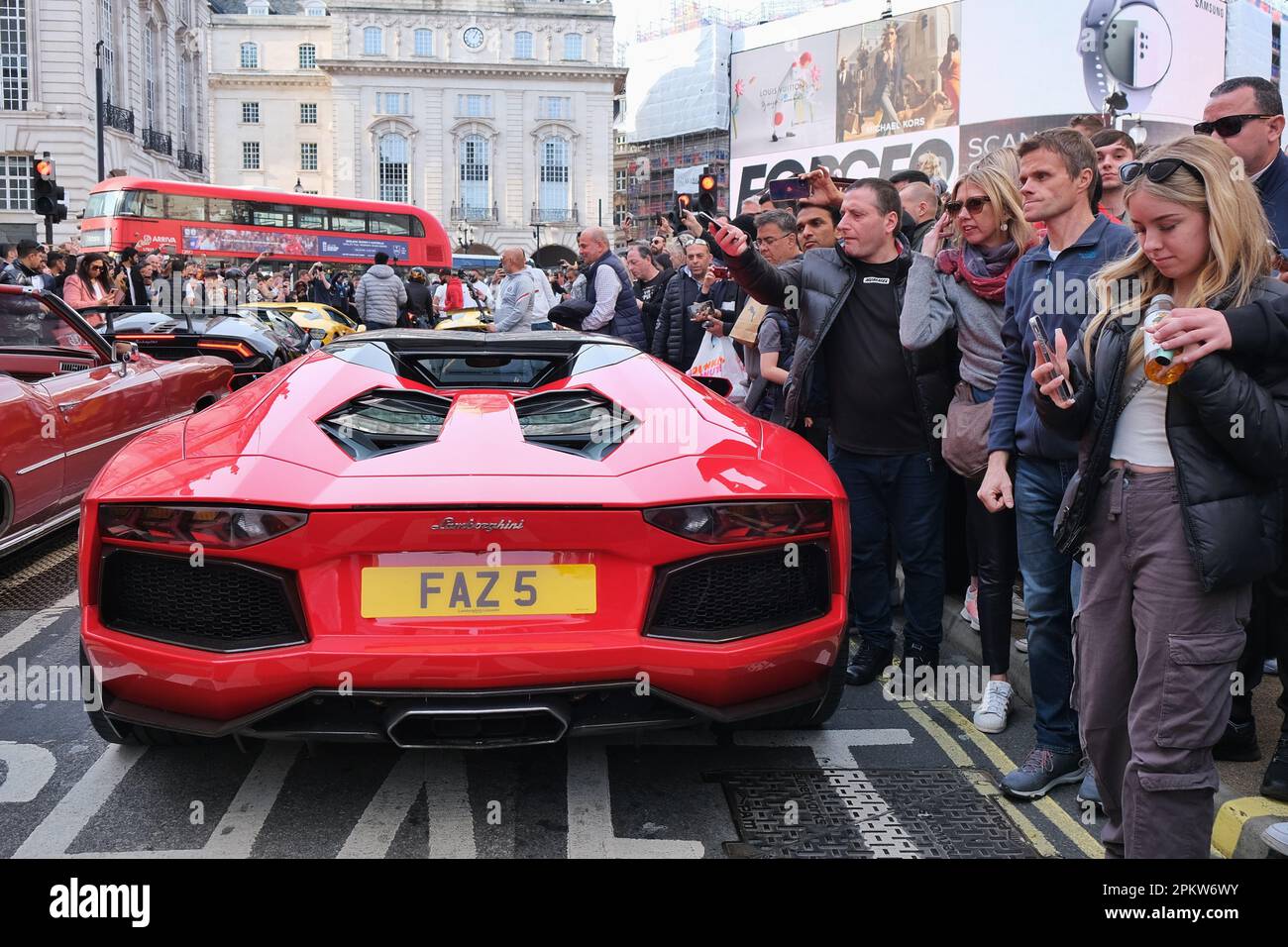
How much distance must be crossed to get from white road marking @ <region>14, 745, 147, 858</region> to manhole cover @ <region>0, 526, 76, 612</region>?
2.14 meters

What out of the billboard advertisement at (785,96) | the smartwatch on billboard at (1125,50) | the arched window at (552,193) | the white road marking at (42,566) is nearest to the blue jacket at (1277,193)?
the white road marking at (42,566)

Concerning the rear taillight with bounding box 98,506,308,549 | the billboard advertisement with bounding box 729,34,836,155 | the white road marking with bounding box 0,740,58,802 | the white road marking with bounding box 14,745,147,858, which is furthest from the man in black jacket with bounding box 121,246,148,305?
the billboard advertisement with bounding box 729,34,836,155

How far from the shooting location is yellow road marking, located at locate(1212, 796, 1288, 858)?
2924 millimetres

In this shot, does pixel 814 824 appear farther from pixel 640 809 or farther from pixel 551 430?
pixel 551 430

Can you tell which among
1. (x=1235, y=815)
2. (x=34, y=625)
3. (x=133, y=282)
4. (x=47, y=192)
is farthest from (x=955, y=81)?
(x=1235, y=815)

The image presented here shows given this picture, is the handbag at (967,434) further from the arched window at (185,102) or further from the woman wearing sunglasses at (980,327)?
the arched window at (185,102)

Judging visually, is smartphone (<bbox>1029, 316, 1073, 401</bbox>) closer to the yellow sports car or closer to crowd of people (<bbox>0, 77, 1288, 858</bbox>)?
crowd of people (<bbox>0, 77, 1288, 858</bbox>)

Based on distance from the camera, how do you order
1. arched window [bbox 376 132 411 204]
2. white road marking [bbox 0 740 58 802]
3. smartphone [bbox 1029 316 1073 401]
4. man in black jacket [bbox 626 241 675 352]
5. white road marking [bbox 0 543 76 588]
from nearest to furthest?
1. smartphone [bbox 1029 316 1073 401]
2. white road marking [bbox 0 740 58 802]
3. white road marking [bbox 0 543 76 588]
4. man in black jacket [bbox 626 241 675 352]
5. arched window [bbox 376 132 411 204]

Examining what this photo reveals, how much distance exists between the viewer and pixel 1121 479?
8.16ft

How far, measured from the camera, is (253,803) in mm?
3090

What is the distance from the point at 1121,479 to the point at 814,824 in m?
1.23

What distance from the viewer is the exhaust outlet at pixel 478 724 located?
2.63 m

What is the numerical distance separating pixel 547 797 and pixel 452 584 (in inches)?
32.7

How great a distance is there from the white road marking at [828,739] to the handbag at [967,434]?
97cm
